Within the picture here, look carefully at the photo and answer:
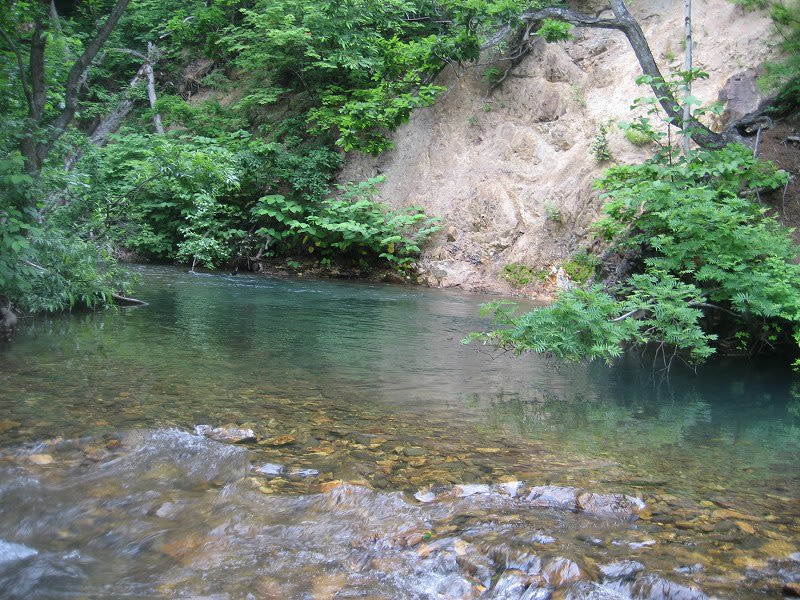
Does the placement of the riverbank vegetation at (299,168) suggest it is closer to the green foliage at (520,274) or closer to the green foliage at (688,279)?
the green foliage at (688,279)

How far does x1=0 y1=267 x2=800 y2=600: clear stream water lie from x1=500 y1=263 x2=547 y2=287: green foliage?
7374mm

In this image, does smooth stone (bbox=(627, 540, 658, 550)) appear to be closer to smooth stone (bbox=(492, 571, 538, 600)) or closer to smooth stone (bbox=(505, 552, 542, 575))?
smooth stone (bbox=(505, 552, 542, 575))

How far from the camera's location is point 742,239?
754 centimetres

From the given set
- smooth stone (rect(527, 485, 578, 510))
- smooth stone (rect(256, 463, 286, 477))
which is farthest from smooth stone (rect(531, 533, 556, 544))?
smooth stone (rect(256, 463, 286, 477))

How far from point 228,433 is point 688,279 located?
625 cm

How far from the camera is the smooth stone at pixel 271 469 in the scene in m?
4.23

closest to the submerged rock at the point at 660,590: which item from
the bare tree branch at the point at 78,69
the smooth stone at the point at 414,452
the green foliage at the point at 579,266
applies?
the smooth stone at the point at 414,452

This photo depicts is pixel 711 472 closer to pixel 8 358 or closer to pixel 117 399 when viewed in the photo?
pixel 117 399

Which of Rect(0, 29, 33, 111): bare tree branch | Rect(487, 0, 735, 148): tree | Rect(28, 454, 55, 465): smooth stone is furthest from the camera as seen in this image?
Rect(487, 0, 735, 148): tree

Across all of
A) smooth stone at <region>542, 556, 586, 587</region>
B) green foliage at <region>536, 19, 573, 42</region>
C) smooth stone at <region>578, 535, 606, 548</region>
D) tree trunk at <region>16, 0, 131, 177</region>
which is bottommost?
smooth stone at <region>542, 556, 586, 587</region>

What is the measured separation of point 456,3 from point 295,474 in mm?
14230

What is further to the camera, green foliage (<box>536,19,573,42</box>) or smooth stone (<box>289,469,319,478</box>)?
green foliage (<box>536,19,573,42</box>)

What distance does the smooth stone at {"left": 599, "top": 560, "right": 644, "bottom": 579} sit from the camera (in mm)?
3069

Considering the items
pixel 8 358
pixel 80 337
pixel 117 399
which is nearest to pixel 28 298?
pixel 80 337
